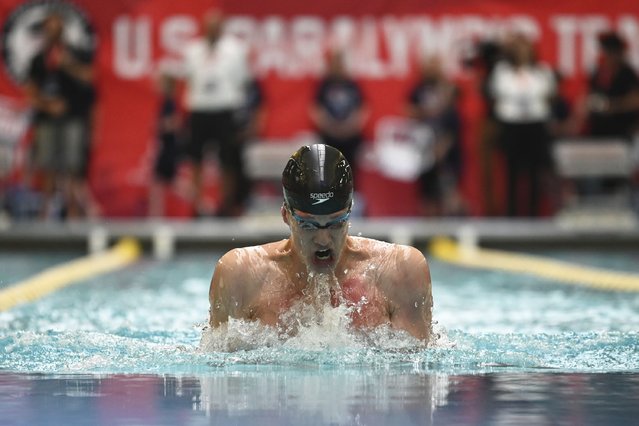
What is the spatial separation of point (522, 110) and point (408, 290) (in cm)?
833

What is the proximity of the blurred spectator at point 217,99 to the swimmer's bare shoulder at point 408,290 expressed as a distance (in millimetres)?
7750

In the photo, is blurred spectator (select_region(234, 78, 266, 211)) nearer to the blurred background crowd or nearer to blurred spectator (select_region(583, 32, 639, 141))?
the blurred background crowd

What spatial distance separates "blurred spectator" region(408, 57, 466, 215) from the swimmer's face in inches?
333

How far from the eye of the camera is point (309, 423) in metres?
2.68

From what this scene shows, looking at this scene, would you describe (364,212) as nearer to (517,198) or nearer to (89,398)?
Answer: (517,198)

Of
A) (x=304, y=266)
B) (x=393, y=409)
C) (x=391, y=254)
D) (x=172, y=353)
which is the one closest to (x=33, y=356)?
(x=172, y=353)

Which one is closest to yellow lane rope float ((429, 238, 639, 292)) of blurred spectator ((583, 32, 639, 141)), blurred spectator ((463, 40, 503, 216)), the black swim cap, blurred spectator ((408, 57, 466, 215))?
blurred spectator ((408, 57, 466, 215))

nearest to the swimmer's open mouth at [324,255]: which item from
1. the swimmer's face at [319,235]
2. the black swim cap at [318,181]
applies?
the swimmer's face at [319,235]

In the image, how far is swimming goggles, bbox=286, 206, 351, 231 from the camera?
3.53 m

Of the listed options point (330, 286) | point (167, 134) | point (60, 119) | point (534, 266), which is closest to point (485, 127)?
point (167, 134)

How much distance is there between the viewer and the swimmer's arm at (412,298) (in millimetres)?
3738

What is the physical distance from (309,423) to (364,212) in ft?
32.8

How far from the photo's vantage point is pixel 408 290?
12.3 feet

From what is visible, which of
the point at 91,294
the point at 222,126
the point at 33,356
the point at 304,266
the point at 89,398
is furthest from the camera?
the point at 222,126
